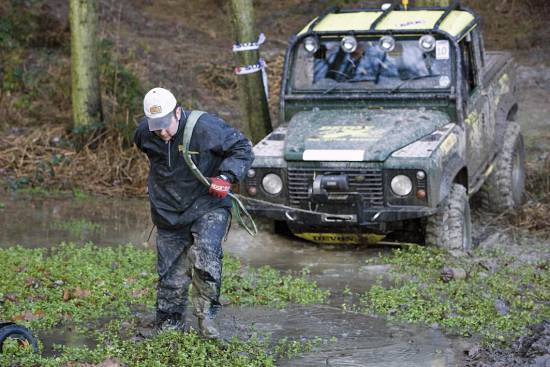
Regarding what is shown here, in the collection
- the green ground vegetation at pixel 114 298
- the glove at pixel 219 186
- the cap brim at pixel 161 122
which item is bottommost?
the green ground vegetation at pixel 114 298

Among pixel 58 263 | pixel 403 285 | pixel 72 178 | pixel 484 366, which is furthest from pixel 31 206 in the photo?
pixel 484 366

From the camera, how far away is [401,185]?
9.44 m

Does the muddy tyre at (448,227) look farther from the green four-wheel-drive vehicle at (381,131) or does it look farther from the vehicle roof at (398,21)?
the vehicle roof at (398,21)

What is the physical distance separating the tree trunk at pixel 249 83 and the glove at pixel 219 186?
4787 millimetres

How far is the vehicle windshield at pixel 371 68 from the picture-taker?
10.4 m

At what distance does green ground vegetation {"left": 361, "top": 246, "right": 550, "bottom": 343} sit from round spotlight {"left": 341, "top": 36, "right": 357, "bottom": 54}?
2045 millimetres

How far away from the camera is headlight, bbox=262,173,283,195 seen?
975 centimetres

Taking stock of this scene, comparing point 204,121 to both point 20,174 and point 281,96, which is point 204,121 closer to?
point 281,96

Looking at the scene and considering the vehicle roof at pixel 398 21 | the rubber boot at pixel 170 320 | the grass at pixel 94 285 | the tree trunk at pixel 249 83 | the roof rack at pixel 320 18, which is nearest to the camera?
Result: the rubber boot at pixel 170 320

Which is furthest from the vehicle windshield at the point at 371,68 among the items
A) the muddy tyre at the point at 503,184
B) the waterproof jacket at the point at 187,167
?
the waterproof jacket at the point at 187,167

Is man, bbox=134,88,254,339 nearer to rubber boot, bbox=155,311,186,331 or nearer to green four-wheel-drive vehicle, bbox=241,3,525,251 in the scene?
rubber boot, bbox=155,311,186,331

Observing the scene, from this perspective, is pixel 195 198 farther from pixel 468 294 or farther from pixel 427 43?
pixel 427 43

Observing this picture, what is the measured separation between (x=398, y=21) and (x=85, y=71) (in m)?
4.33

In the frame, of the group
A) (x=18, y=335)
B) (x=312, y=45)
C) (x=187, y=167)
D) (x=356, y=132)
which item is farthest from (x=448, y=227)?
(x=18, y=335)
